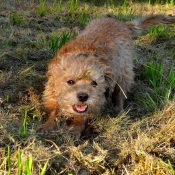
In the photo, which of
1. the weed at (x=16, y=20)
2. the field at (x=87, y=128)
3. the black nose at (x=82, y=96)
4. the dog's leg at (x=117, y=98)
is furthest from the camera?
the weed at (x=16, y=20)

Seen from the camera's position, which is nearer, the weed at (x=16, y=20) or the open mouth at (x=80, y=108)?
the open mouth at (x=80, y=108)

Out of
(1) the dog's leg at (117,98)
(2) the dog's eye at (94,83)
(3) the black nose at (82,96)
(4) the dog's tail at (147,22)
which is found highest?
(4) the dog's tail at (147,22)

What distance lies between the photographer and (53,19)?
22.7 feet

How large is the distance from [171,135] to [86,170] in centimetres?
88

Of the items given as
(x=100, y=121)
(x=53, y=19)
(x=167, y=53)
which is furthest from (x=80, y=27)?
(x=100, y=121)

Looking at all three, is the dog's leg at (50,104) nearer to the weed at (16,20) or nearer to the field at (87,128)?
the field at (87,128)

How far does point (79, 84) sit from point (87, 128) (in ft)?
1.53

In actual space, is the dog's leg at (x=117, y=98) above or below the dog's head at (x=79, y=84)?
below

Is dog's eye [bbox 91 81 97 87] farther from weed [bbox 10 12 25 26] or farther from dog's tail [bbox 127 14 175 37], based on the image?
weed [bbox 10 12 25 26]

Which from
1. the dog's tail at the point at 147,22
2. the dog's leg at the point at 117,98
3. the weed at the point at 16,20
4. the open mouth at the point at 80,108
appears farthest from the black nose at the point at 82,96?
the weed at the point at 16,20

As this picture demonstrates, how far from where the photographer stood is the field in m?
3.29

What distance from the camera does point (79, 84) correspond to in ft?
12.6

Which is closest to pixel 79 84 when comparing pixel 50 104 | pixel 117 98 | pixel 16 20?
pixel 50 104

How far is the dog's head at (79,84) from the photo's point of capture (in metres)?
3.76
